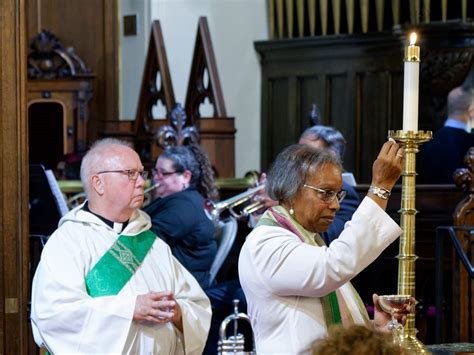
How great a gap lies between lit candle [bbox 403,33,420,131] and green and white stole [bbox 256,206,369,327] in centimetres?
55

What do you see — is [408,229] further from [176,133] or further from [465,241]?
[176,133]

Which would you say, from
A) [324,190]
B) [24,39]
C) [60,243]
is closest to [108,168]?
[60,243]

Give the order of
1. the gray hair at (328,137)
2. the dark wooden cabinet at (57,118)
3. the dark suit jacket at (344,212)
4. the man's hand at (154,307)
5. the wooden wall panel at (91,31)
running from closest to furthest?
the man's hand at (154,307) → the dark suit jacket at (344,212) → the gray hair at (328,137) → the dark wooden cabinet at (57,118) → the wooden wall panel at (91,31)

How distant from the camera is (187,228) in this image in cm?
657

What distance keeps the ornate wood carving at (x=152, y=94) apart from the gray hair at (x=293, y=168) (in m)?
6.34

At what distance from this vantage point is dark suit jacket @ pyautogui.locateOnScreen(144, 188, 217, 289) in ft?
21.5

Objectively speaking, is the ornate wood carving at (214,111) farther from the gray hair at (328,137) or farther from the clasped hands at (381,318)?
the clasped hands at (381,318)

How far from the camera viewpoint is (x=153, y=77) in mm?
10406

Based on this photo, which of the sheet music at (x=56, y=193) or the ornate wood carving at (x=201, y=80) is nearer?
the sheet music at (x=56, y=193)

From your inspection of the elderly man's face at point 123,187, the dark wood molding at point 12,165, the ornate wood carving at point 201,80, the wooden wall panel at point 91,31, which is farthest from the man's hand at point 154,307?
the wooden wall panel at point 91,31

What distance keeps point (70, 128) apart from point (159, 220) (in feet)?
14.2

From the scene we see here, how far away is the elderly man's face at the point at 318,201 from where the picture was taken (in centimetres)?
366

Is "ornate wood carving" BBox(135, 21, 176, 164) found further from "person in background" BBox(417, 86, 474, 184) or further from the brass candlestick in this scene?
the brass candlestick

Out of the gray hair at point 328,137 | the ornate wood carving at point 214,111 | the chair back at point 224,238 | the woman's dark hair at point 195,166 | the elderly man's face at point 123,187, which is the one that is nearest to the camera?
the elderly man's face at point 123,187
